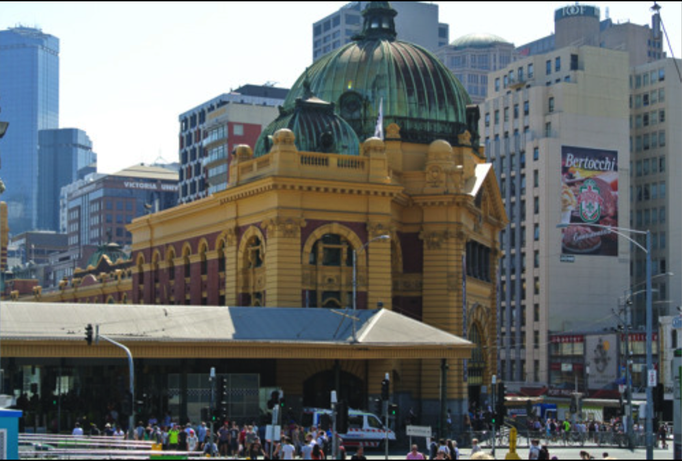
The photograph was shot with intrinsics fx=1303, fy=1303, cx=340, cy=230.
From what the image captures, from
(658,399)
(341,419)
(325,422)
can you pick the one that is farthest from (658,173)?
(341,419)

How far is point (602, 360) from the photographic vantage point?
12681cm

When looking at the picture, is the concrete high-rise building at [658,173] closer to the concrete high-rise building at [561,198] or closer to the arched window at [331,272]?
the concrete high-rise building at [561,198]

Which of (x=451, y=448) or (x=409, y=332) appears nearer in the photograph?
(x=451, y=448)

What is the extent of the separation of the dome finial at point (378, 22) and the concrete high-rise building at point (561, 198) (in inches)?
2026

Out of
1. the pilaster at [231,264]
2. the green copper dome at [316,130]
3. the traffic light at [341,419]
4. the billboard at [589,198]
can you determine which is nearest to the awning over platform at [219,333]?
the pilaster at [231,264]

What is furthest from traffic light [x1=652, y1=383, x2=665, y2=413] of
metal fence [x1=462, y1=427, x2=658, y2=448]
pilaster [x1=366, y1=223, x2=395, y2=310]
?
pilaster [x1=366, y1=223, x2=395, y2=310]

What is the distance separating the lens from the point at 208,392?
222ft

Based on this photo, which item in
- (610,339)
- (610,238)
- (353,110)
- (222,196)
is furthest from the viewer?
(610,238)

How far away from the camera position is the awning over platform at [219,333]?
2405 inches

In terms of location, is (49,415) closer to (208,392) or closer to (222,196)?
(208,392)

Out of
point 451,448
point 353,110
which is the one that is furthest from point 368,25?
point 451,448

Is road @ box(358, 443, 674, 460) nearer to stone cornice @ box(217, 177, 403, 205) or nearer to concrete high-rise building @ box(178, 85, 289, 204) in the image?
stone cornice @ box(217, 177, 403, 205)

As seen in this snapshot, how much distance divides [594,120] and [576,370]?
2902cm

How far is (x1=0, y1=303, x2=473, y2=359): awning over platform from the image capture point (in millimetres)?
61094
